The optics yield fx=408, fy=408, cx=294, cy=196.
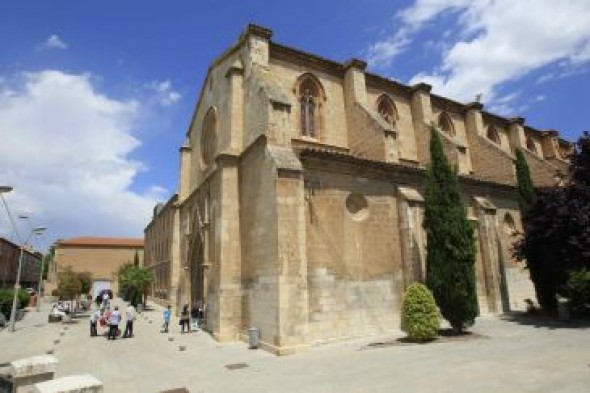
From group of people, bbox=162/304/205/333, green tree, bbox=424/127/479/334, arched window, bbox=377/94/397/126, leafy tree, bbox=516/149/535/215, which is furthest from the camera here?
arched window, bbox=377/94/397/126

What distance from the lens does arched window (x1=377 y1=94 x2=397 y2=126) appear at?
72.6ft

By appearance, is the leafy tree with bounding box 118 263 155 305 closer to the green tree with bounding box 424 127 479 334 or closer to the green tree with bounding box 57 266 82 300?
the green tree with bounding box 57 266 82 300

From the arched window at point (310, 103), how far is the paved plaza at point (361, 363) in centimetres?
977

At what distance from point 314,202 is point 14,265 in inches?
2798

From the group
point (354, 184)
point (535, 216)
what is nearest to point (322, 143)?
point (354, 184)

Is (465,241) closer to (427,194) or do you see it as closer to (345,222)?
(427,194)

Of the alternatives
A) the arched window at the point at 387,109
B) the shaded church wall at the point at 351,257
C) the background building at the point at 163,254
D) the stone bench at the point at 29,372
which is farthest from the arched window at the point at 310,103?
the stone bench at the point at 29,372

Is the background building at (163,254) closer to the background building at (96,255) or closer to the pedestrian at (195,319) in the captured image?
the pedestrian at (195,319)

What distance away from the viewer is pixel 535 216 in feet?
56.6

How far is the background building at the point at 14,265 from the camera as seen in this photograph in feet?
194

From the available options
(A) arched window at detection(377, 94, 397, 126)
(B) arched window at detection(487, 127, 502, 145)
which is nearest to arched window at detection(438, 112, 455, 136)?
(A) arched window at detection(377, 94, 397, 126)

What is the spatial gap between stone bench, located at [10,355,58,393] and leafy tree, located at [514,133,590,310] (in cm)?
1663

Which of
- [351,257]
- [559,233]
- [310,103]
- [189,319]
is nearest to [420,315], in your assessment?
[351,257]

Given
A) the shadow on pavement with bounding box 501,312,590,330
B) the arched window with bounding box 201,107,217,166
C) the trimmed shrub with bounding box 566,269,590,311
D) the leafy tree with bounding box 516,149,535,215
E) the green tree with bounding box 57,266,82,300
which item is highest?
the arched window with bounding box 201,107,217,166
